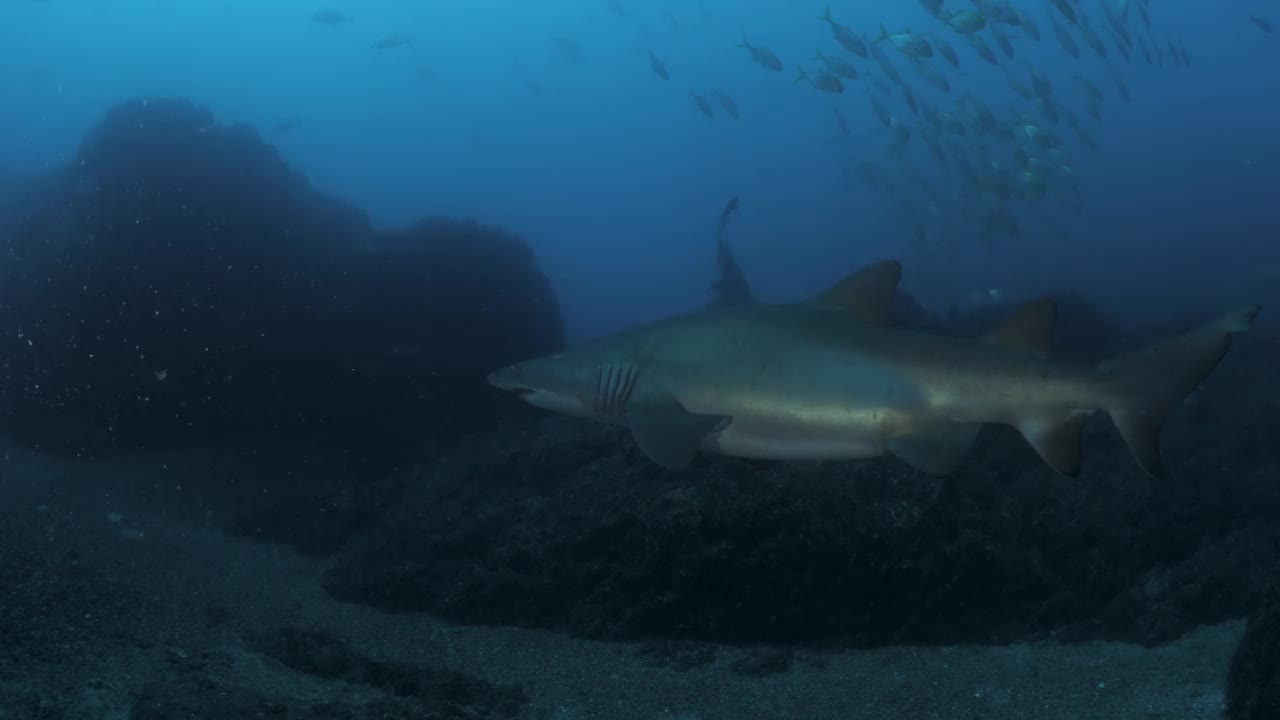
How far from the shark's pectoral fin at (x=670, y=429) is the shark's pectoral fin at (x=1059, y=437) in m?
1.65

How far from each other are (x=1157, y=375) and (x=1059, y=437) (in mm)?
601

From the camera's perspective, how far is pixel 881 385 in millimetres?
3807

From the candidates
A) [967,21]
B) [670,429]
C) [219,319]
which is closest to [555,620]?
[670,429]

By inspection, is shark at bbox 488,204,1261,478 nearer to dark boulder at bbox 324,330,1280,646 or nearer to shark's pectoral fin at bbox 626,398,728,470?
shark's pectoral fin at bbox 626,398,728,470

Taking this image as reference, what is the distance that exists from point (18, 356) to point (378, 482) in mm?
6220

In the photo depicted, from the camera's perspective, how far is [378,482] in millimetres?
10227

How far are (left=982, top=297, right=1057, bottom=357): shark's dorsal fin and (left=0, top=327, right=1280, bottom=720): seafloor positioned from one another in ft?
6.48

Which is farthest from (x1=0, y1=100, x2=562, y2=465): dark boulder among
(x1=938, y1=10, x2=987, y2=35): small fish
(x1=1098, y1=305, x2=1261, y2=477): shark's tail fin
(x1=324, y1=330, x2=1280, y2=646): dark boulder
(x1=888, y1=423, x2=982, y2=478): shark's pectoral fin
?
(x1=938, y1=10, x2=987, y2=35): small fish

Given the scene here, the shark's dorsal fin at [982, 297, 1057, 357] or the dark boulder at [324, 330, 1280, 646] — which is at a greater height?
the shark's dorsal fin at [982, 297, 1057, 357]

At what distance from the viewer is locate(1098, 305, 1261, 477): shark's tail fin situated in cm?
369

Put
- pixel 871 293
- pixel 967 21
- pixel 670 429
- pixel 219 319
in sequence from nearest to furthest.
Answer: pixel 670 429 < pixel 871 293 < pixel 219 319 < pixel 967 21

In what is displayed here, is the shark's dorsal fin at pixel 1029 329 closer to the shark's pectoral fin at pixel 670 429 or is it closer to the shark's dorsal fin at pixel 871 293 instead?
the shark's dorsal fin at pixel 871 293

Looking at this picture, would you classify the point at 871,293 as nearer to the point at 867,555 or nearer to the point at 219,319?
the point at 867,555

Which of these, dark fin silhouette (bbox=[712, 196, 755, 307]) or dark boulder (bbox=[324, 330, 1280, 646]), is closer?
dark boulder (bbox=[324, 330, 1280, 646])
